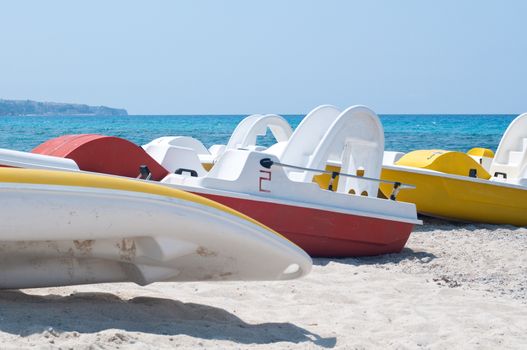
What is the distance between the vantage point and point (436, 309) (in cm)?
554

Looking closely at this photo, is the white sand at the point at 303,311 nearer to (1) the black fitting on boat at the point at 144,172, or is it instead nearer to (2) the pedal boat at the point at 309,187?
(2) the pedal boat at the point at 309,187

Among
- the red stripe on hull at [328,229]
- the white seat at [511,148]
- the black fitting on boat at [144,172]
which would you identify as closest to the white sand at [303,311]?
the red stripe on hull at [328,229]

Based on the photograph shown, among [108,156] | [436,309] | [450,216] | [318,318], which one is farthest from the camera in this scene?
[450,216]

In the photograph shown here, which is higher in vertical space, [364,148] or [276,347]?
[364,148]

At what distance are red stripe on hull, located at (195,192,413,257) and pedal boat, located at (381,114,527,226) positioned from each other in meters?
1.93

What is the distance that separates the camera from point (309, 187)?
768 cm

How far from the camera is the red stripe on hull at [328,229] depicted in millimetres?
7492

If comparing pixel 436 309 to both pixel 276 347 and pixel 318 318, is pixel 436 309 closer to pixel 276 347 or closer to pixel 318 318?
pixel 318 318

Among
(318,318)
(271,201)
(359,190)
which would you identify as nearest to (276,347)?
(318,318)

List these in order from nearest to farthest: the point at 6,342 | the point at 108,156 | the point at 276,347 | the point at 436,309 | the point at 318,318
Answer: the point at 6,342, the point at 276,347, the point at 318,318, the point at 436,309, the point at 108,156

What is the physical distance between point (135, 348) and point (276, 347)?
749mm

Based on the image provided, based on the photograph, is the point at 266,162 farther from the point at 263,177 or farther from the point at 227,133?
the point at 227,133

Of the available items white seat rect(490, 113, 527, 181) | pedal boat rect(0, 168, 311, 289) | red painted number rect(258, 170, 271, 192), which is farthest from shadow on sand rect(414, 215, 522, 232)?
pedal boat rect(0, 168, 311, 289)

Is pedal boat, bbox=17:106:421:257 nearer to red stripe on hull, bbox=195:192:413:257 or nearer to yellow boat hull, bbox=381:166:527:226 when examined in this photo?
red stripe on hull, bbox=195:192:413:257
